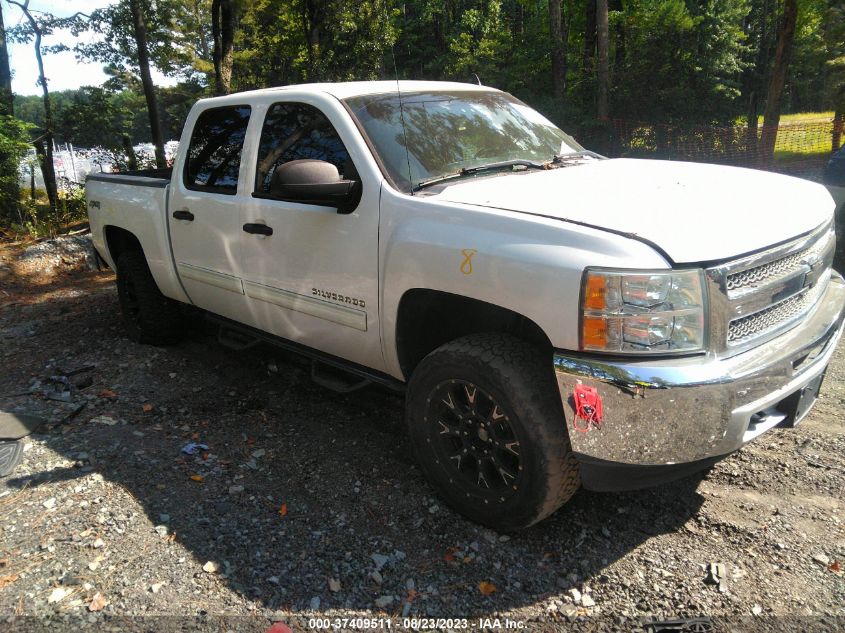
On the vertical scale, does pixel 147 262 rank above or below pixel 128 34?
below

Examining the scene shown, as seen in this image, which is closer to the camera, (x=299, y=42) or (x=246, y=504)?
(x=246, y=504)

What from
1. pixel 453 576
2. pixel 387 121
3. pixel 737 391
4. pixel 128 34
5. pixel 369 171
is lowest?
pixel 453 576

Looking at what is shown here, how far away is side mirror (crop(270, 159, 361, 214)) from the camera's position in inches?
118

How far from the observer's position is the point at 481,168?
10.8ft

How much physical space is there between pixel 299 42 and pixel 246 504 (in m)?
24.7

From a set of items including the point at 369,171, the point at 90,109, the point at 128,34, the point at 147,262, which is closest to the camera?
the point at 369,171

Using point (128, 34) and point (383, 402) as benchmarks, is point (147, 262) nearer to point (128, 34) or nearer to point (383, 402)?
point (383, 402)

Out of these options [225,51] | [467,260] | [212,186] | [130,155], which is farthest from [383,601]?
[130,155]

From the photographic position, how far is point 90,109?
1880cm

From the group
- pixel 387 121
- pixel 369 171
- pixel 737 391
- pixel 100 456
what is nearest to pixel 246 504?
pixel 100 456

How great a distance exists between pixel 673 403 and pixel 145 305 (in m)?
4.43

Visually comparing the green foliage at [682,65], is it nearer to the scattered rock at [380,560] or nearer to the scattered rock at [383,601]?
the scattered rock at [380,560]

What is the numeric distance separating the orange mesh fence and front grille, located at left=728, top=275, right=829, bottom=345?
13007 millimetres

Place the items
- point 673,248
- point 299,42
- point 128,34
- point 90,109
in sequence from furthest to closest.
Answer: point 299,42
point 128,34
point 90,109
point 673,248
